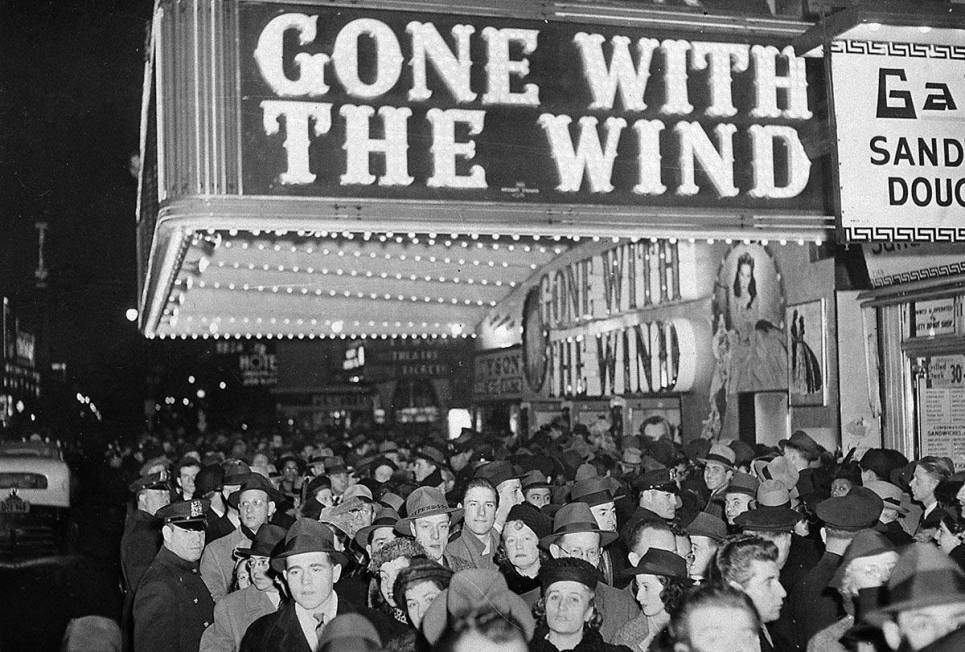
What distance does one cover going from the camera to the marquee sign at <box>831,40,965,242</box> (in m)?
8.42

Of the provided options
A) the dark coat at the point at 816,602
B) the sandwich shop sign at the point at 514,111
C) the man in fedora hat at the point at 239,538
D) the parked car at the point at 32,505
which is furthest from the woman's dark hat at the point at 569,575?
the parked car at the point at 32,505

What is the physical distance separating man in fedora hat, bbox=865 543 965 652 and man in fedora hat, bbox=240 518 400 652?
242cm

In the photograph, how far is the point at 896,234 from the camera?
842cm

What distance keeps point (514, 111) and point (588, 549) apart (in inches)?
178

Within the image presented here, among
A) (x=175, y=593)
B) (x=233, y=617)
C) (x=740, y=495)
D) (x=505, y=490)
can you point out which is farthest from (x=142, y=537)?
(x=740, y=495)

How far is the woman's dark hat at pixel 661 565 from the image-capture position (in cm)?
576

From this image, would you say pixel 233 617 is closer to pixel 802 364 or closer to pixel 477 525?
pixel 477 525

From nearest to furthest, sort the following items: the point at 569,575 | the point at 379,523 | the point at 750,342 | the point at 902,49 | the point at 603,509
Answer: the point at 569,575 < the point at 379,523 < the point at 603,509 < the point at 902,49 < the point at 750,342

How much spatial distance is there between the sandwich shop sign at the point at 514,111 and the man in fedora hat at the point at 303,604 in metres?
4.26

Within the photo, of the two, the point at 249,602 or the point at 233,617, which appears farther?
the point at 249,602

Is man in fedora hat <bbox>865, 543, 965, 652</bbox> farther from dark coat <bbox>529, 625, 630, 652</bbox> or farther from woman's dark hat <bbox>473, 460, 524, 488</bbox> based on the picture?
woman's dark hat <bbox>473, 460, 524, 488</bbox>

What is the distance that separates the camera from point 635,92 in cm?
1014

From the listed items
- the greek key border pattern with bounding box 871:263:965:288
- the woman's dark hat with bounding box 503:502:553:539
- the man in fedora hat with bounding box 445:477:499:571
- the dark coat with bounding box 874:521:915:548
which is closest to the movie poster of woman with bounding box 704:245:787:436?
the greek key border pattern with bounding box 871:263:965:288

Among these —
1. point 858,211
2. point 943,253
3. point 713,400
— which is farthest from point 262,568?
point 713,400
